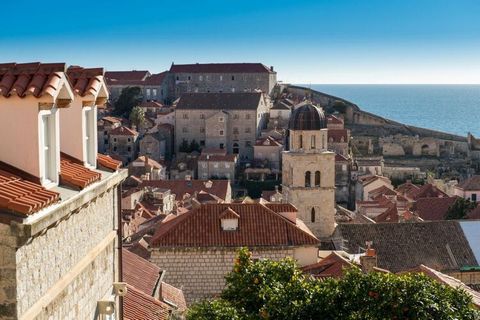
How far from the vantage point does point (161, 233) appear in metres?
20.8

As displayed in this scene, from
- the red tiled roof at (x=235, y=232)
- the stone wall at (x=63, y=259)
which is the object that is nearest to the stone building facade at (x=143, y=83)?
the red tiled roof at (x=235, y=232)

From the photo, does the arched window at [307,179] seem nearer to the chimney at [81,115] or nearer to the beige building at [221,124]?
the chimney at [81,115]

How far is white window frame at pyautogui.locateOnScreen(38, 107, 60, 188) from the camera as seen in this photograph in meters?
5.46

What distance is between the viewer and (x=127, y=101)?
90750 mm

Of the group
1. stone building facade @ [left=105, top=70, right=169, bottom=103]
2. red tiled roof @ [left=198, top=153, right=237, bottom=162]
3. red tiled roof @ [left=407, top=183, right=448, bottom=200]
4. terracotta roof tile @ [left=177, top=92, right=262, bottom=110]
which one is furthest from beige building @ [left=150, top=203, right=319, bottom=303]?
stone building facade @ [left=105, top=70, right=169, bottom=103]

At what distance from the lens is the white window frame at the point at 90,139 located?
7.04 metres

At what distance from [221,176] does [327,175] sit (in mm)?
32885

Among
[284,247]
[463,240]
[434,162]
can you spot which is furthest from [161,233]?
[434,162]

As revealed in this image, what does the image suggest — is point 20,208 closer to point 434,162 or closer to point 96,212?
point 96,212

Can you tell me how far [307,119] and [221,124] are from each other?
42209 mm

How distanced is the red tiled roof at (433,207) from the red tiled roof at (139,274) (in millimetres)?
27368

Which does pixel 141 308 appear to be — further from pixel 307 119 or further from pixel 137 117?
pixel 137 117

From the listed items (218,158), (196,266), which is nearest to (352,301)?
(196,266)

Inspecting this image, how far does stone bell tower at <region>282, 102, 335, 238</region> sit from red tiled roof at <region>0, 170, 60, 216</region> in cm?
2751
